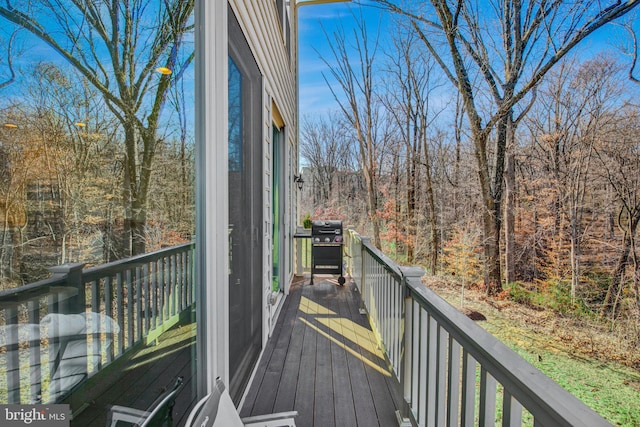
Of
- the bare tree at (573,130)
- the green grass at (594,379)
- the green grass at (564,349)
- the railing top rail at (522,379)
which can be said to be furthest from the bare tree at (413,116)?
the railing top rail at (522,379)

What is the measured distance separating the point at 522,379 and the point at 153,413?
43.5 inches

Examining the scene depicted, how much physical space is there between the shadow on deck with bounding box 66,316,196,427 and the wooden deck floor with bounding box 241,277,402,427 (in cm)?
100

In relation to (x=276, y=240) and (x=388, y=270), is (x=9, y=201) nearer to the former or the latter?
(x=388, y=270)

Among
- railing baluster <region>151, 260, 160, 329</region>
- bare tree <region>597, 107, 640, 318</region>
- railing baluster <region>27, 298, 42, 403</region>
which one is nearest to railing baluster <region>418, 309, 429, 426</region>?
railing baluster <region>151, 260, 160, 329</region>

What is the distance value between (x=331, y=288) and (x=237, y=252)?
3.46 m

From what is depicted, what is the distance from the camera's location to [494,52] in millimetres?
6973

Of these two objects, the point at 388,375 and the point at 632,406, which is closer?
the point at 388,375

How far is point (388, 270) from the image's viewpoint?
2.43 meters

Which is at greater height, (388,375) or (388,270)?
(388,270)

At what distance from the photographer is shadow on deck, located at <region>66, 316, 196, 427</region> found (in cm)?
78

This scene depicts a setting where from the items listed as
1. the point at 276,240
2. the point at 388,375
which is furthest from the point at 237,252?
the point at 276,240

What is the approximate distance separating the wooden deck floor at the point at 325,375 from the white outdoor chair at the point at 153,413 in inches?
40.5

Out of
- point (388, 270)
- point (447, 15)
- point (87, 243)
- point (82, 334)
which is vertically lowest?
point (388, 270)

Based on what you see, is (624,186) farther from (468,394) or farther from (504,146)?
(468,394)
